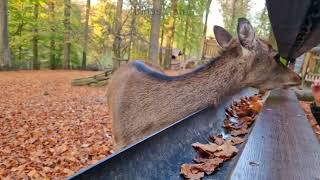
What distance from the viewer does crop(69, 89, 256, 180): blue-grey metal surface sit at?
1040 millimetres

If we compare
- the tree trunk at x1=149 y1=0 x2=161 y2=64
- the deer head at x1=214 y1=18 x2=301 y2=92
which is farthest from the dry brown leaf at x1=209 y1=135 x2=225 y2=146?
the tree trunk at x1=149 y1=0 x2=161 y2=64

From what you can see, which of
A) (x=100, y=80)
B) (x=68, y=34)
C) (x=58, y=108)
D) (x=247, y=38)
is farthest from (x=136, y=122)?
(x=68, y=34)

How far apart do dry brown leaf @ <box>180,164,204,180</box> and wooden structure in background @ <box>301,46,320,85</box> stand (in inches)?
460

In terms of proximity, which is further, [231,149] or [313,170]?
[231,149]

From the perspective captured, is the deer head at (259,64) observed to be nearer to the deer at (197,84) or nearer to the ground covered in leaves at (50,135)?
the deer at (197,84)

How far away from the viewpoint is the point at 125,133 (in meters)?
3.60

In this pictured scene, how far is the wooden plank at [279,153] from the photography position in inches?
42.3

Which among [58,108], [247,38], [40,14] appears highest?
[40,14]

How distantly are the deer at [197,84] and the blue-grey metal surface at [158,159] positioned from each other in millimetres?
1343

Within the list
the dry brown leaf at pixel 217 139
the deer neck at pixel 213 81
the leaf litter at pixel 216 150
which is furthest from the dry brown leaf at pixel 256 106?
the dry brown leaf at pixel 217 139

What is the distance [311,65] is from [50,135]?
9984mm

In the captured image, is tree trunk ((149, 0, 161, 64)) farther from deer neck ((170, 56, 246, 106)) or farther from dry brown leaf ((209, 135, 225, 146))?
dry brown leaf ((209, 135, 225, 146))

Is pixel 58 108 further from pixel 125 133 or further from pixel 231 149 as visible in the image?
pixel 231 149

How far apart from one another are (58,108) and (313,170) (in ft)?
34.1
